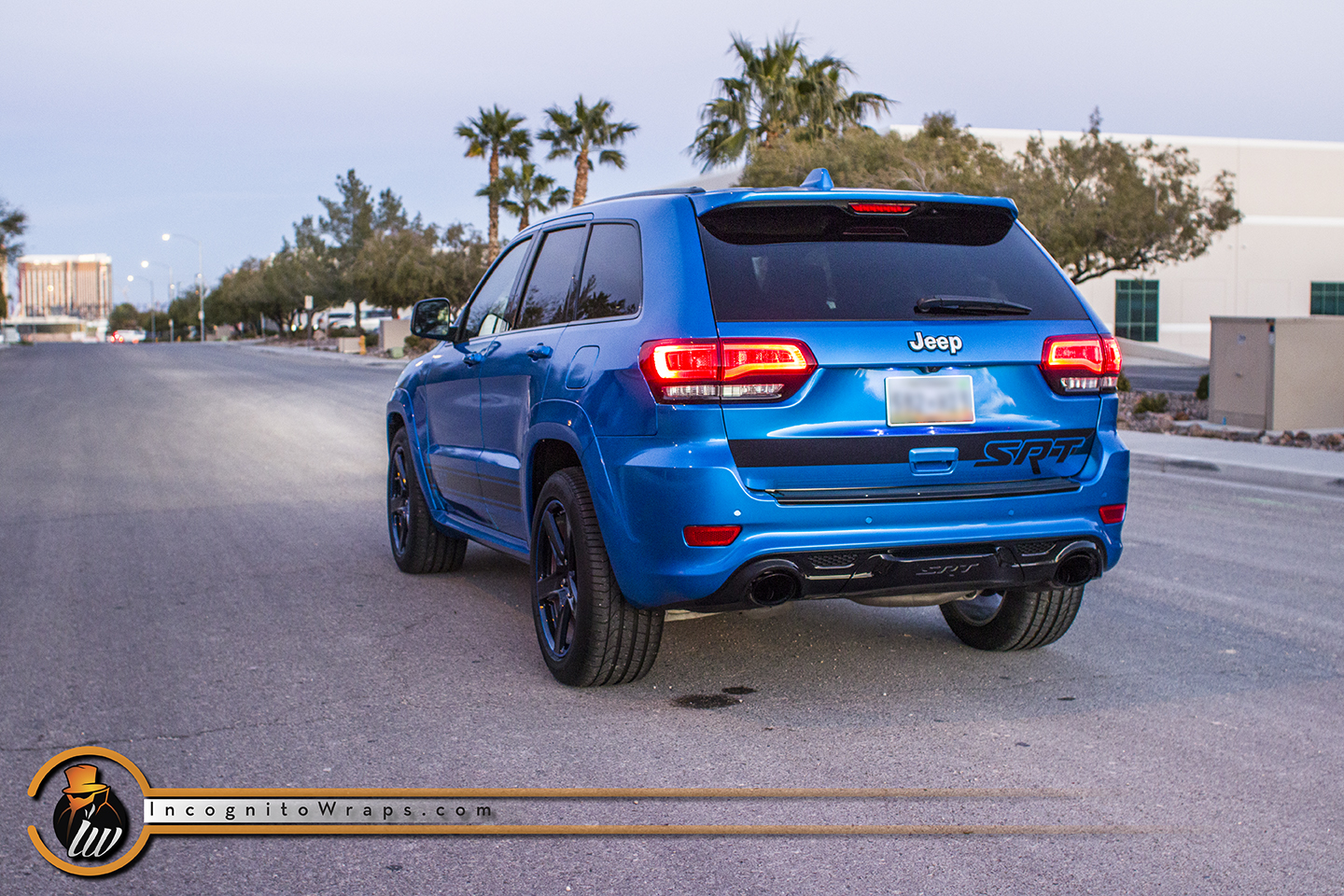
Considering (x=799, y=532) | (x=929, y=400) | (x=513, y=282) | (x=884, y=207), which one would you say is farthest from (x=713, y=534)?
(x=513, y=282)

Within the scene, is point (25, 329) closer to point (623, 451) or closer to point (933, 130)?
point (933, 130)

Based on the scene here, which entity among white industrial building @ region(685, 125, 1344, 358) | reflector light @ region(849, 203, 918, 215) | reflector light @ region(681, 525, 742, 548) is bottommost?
reflector light @ region(681, 525, 742, 548)

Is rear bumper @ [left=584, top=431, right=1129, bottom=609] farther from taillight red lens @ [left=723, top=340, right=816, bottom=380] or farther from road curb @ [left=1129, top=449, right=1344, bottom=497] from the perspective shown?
road curb @ [left=1129, top=449, right=1344, bottom=497]

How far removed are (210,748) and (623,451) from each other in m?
1.71

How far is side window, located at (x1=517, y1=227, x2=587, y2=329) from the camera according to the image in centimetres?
555

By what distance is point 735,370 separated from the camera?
4.29 meters

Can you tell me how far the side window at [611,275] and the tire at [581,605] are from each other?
2.15 ft

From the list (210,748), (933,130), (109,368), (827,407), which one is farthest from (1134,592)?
(109,368)

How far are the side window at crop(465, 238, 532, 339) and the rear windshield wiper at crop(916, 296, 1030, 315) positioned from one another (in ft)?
7.43

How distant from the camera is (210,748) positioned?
4.38 meters

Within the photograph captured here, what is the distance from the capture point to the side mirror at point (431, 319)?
6.84 m

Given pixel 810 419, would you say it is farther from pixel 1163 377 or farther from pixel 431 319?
pixel 1163 377

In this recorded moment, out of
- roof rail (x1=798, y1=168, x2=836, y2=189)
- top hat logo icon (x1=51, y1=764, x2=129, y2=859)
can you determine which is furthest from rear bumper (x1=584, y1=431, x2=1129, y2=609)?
top hat logo icon (x1=51, y1=764, x2=129, y2=859)

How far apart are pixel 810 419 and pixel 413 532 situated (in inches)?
143
